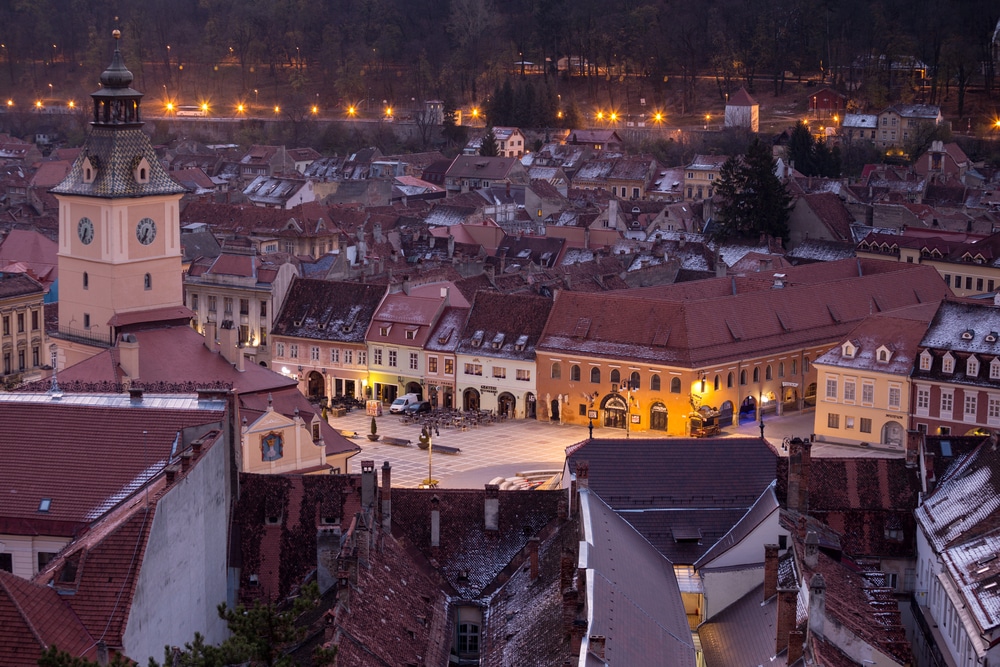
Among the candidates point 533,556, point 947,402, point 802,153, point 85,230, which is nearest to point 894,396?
point 947,402

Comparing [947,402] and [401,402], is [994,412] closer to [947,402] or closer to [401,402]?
[947,402]

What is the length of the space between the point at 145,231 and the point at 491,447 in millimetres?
16616

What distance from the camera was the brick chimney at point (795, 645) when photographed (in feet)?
108

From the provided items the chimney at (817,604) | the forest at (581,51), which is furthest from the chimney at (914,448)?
the forest at (581,51)

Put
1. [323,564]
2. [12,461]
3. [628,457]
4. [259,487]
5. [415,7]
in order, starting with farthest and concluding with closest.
Answer: [415,7] → [628,457] → [259,487] → [323,564] → [12,461]

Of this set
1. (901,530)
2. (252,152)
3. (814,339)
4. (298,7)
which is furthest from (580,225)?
(298,7)

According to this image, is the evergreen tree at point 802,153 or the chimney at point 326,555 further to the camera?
the evergreen tree at point 802,153

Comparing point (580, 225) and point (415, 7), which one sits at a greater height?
point (415, 7)

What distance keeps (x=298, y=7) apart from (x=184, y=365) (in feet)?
481

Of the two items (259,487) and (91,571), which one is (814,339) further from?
(91,571)

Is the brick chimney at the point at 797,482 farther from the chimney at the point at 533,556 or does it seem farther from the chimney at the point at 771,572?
the chimney at the point at 533,556

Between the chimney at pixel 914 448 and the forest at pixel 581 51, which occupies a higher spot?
the forest at pixel 581 51

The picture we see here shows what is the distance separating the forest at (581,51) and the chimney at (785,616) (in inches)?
4691

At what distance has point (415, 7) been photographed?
195625 mm
